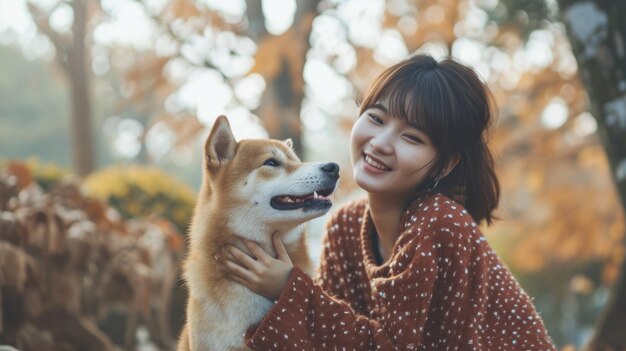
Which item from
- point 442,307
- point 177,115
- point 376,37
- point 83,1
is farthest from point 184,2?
point 83,1

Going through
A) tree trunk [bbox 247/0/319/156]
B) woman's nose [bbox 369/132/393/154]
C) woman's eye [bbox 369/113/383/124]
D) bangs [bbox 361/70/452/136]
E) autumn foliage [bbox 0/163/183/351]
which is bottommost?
autumn foliage [bbox 0/163/183/351]

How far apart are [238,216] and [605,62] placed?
247 centimetres

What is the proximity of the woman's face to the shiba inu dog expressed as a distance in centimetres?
17

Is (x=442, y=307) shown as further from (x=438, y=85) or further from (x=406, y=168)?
(x=438, y=85)

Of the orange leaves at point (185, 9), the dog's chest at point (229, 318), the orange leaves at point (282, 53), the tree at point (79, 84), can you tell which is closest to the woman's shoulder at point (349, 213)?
the dog's chest at point (229, 318)

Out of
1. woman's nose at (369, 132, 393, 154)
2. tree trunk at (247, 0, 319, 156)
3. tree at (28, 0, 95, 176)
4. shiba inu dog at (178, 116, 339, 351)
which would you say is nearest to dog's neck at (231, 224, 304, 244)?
shiba inu dog at (178, 116, 339, 351)

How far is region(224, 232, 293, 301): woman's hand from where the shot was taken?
7.28ft

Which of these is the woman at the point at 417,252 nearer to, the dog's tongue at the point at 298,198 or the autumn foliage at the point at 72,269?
the dog's tongue at the point at 298,198

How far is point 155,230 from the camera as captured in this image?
4.79 metres

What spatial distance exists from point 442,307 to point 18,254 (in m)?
1.99

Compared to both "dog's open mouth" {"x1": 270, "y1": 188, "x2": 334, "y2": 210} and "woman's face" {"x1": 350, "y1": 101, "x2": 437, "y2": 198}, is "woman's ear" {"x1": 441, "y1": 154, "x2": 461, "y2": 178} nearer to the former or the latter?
"woman's face" {"x1": 350, "y1": 101, "x2": 437, "y2": 198}

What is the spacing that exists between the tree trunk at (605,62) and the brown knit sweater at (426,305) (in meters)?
1.73

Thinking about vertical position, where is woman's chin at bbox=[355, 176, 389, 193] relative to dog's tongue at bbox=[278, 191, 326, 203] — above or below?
above

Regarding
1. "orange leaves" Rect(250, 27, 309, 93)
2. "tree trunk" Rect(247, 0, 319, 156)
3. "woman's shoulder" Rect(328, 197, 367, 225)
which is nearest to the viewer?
"woman's shoulder" Rect(328, 197, 367, 225)
